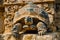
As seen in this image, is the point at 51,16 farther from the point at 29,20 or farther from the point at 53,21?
the point at 29,20

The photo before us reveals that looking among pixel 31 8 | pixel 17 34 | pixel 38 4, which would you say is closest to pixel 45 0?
pixel 38 4

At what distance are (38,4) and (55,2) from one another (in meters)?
0.21

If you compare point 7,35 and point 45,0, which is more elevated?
point 45,0

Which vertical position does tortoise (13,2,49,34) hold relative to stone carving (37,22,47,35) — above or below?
above

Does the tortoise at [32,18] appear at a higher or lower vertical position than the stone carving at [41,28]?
higher

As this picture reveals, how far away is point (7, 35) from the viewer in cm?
308

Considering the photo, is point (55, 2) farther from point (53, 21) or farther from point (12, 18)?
point (12, 18)

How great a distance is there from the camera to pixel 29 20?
2.96m

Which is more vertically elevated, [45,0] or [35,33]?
[45,0]

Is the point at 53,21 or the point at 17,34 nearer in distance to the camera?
the point at 17,34

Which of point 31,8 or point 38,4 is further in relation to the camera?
point 38,4

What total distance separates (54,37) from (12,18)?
506 millimetres

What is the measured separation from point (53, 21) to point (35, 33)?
0.85 feet

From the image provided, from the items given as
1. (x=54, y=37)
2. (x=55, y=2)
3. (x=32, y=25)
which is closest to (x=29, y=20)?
(x=32, y=25)
